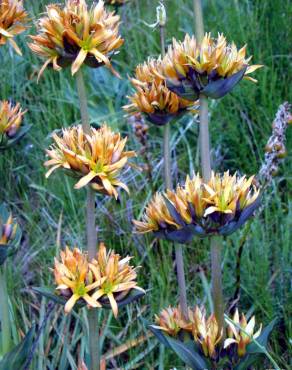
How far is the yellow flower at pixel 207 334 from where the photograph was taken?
1706 millimetres

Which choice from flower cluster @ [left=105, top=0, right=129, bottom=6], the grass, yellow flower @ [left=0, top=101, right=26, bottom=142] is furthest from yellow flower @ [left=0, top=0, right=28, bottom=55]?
flower cluster @ [left=105, top=0, right=129, bottom=6]

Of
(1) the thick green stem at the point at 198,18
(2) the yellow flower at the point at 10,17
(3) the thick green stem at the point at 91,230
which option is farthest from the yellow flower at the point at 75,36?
(2) the yellow flower at the point at 10,17

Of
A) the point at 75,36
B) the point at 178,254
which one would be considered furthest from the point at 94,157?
the point at 178,254

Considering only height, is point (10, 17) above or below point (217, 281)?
above

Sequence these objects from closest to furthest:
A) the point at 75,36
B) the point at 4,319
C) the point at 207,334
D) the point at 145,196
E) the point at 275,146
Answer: the point at 75,36 → the point at 207,334 → the point at 4,319 → the point at 275,146 → the point at 145,196

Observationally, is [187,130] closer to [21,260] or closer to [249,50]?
[249,50]

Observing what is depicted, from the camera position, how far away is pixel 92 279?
5.34ft

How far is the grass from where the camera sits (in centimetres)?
237

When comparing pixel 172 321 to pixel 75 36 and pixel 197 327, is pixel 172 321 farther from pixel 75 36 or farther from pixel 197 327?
pixel 75 36

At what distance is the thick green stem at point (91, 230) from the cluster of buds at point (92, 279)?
0.10 ft

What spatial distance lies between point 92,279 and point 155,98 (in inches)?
20.3

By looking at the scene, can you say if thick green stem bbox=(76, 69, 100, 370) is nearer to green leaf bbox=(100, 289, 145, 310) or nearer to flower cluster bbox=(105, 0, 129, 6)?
green leaf bbox=(100, 289, 145, 310)

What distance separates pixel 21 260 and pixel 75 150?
1.22 metres

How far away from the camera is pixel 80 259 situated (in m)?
1.62
